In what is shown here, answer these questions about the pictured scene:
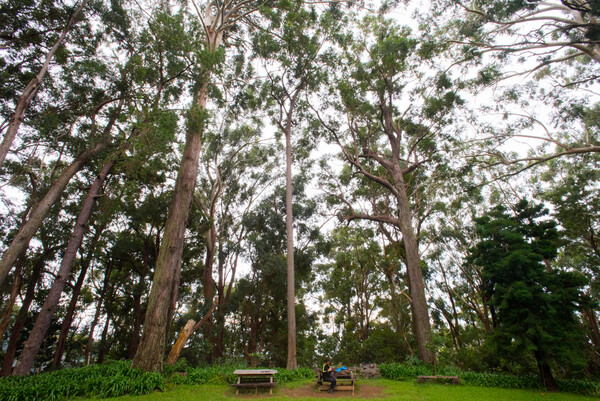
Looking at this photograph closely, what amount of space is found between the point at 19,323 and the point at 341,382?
17371 mm

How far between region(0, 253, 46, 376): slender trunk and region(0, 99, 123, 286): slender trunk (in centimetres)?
731

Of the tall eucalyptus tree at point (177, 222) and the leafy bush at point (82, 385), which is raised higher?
the tall eucalyptus tree at point (177, 222)

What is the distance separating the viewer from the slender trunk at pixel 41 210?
7.87 m

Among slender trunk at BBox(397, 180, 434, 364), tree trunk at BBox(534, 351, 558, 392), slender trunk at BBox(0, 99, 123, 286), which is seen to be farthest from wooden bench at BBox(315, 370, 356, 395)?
slender trunk at BBox(0, 99, 123, 286)

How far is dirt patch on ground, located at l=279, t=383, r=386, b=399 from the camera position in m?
7.00

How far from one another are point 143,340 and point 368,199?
48.2ft

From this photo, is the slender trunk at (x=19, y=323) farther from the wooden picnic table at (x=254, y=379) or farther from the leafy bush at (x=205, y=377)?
the wooden picnic table at (x=254, y=379)

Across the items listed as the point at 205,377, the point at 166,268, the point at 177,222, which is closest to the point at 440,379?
the point at 205,377

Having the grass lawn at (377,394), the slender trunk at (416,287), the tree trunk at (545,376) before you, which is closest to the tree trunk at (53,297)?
the grass lawn at (377,394)

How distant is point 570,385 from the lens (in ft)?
27.9

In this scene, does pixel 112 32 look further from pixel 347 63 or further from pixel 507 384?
pixel 507 384

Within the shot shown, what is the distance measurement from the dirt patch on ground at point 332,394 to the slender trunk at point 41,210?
8.46 meters

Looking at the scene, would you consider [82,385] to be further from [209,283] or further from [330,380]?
[209,283]

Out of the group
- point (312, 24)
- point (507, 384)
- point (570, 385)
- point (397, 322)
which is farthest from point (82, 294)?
point (570, 385)
